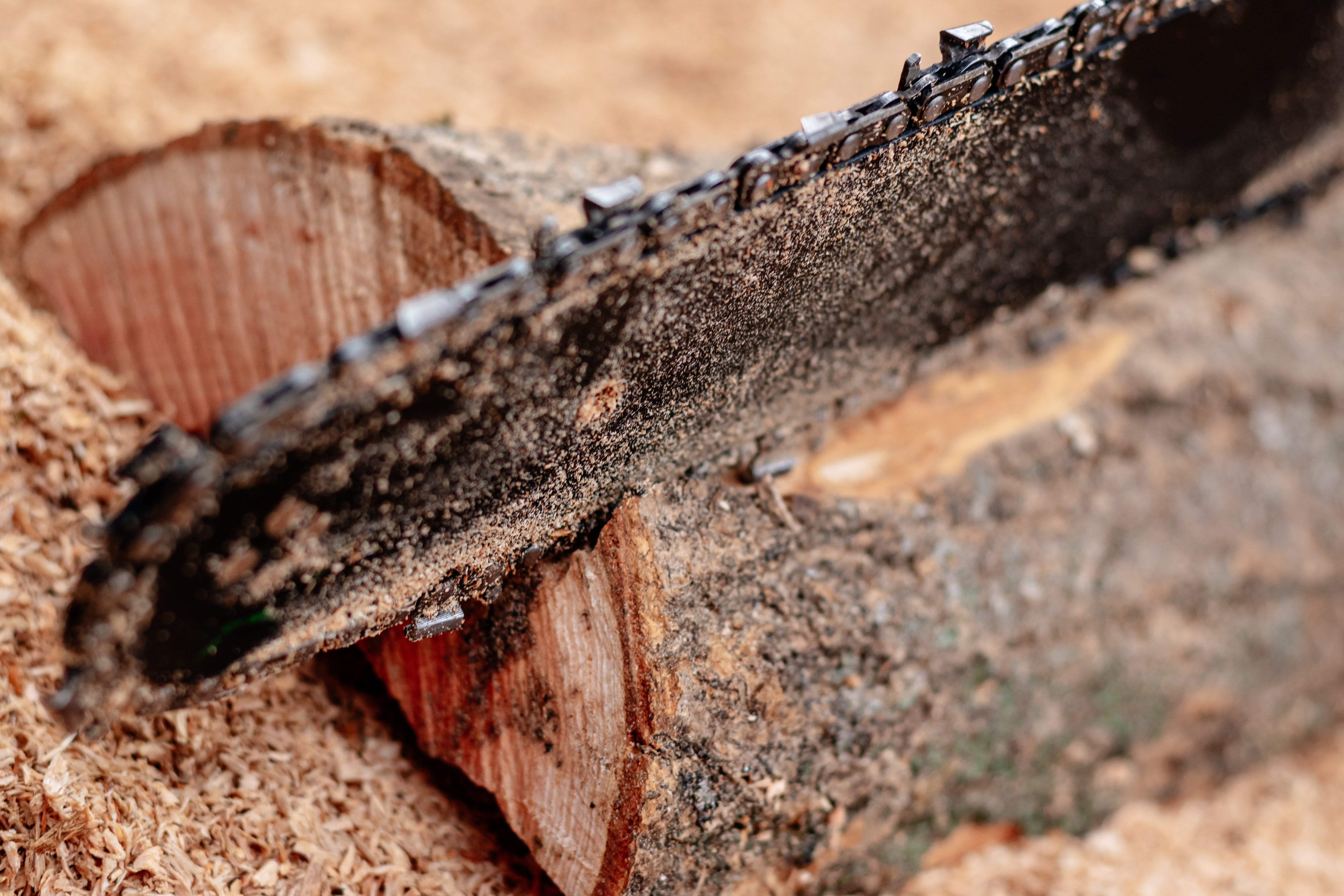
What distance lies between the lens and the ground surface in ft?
4.49

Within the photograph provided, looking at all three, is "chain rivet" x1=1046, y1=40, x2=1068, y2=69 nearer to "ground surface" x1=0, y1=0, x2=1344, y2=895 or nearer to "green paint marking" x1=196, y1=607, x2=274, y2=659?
"ground surface" x1=0, y1=0, x2=1344, y2=895

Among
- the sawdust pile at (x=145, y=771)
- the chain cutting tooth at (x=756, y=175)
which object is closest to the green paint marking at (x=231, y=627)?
the sawdust pile at (x=145, y=771)

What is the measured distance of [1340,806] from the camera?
2.45m

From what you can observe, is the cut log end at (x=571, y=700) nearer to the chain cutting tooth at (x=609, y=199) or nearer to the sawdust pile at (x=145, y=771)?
the sawdust pile at (x=145, y=771)

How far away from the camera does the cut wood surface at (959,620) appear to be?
137 cm

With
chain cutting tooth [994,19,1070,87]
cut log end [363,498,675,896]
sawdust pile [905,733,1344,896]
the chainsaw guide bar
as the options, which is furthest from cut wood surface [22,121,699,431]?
sawdust pile [905,733,1344,896]

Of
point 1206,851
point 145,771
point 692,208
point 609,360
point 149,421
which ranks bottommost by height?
point 1206,851

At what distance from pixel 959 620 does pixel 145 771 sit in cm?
132

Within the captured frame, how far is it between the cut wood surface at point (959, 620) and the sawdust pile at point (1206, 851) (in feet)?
0.24

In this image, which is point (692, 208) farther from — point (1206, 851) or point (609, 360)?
point (1206, 851)

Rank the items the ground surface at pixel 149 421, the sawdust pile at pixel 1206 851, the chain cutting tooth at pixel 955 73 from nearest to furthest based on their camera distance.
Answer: the chain cutting tooth at pixel 955 73, the ground surface at pixel 149 421, the sawdust pile at pixel 1206 851

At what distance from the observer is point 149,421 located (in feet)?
6.31

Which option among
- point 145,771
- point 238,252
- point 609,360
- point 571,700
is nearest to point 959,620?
point 571,700

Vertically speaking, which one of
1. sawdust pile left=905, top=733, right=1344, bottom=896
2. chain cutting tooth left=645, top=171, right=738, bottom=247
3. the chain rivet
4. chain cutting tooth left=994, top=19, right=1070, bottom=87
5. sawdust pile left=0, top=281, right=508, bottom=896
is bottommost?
sawdust pile left=905, top=733, right=1344, bottom=896
